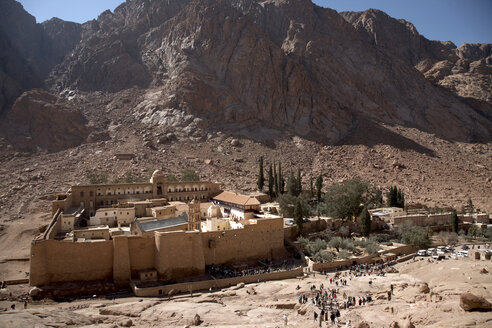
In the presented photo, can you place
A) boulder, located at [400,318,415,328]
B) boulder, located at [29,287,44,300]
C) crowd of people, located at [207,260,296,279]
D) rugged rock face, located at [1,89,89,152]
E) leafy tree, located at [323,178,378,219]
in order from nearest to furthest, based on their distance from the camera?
1. boulder, located at [400,318,415,328]
2. boulder, located at [29,287,44,300]
3. crowd of people, located at [207,260,296,279]
4. leafy tree, located at [323,178,378,219]
5. rugged rock face, located at [1,89,89,152]

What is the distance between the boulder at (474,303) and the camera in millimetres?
14672

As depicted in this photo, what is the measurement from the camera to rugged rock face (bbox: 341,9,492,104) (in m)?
101

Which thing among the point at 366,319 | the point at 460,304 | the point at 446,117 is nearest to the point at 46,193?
the point at 366,319

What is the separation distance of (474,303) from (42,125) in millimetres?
75304

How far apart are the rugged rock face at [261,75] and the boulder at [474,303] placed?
207 ft

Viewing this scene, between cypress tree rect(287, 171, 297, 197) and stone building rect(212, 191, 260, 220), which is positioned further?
cypress tree rect(287, 171, 297, 197)

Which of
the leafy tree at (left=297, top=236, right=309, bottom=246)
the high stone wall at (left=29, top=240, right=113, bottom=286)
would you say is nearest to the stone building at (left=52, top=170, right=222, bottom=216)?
the high stone wall at (left=29, top=240, right=113, bottom=286)

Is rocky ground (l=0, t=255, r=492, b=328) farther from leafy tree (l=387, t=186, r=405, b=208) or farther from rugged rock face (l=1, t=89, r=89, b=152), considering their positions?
rugged rock face (l=1, t=89, r=89, b=152)

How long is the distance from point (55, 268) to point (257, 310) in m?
13.0

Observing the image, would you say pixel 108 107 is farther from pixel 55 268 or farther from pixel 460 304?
pixel 460 304

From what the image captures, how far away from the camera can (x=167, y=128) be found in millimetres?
76000

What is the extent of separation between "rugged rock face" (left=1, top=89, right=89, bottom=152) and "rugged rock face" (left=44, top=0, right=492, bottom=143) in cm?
1276

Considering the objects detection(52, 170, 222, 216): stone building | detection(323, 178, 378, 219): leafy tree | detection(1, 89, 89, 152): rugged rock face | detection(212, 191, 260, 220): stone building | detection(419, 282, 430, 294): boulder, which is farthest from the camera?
detection(1, 89, 89, 152): rugged rock face

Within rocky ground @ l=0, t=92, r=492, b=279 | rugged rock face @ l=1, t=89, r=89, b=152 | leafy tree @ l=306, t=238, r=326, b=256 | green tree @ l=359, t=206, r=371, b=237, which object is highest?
rugged rock face @ l=1, t=89, r=89, b=152
